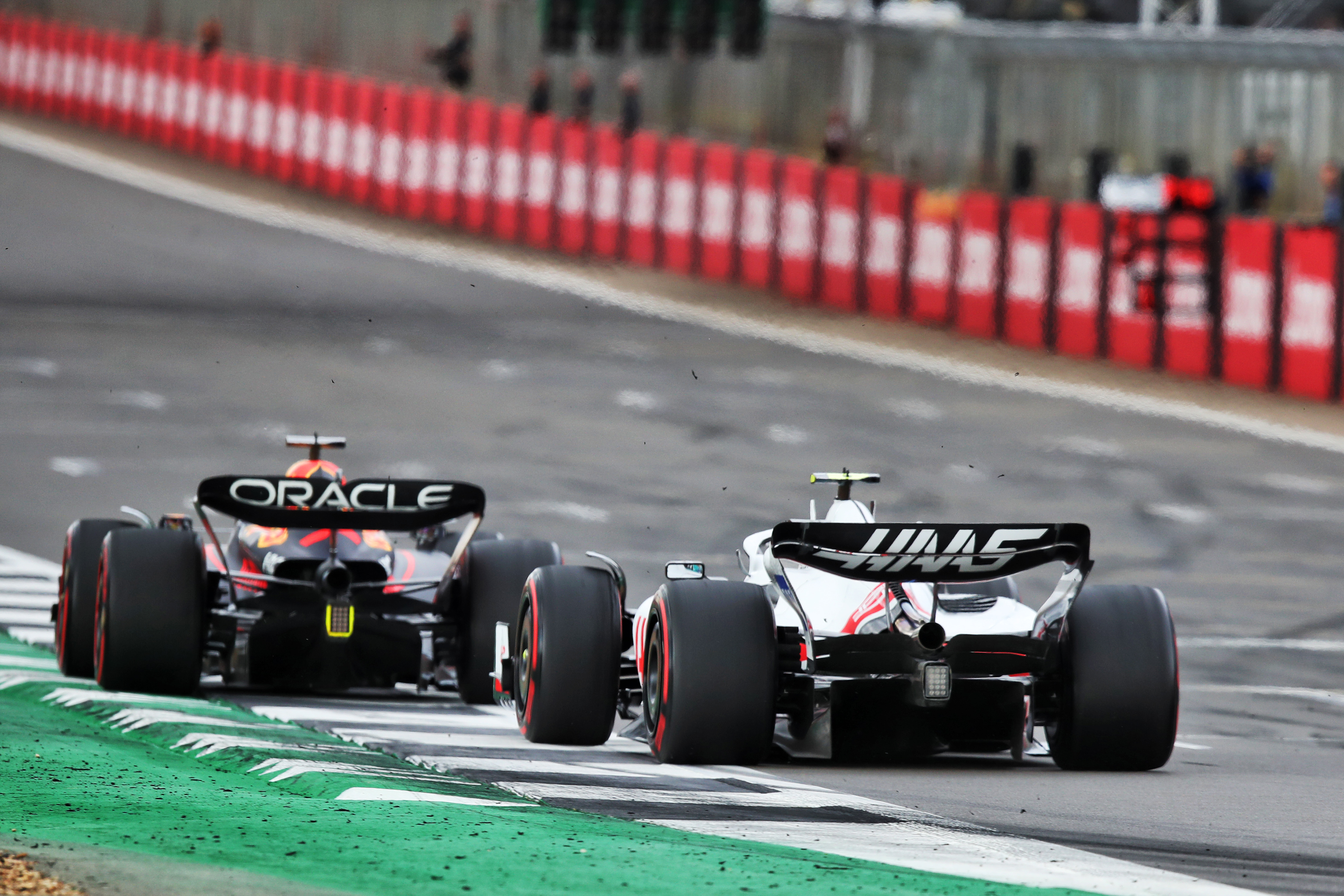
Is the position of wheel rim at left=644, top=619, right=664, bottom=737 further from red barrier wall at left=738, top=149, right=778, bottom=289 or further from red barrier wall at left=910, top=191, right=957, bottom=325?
red barrier wall at left=738, top=149, right=778, bottom=289

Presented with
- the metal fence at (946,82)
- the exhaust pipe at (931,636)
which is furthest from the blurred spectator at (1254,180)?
the exhaust pipe at (931,636)

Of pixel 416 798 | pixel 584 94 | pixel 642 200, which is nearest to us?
pixel 416 798

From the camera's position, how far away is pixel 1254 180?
32750 millimetres

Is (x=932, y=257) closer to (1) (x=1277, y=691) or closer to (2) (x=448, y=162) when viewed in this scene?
(2) (x=448, y=162)

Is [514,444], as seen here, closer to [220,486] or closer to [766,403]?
[766,403]

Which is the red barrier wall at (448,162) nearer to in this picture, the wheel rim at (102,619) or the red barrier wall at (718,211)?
the red barrier wall at (718,211)

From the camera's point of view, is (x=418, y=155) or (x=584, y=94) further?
(x=584, y=94)

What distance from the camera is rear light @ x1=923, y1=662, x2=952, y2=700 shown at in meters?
9.71

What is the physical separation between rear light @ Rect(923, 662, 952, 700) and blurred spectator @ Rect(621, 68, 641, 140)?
27.5m

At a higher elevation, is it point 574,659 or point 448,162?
point 448,162

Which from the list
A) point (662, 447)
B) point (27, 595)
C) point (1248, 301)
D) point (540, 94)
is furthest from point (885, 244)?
point (27, 595)

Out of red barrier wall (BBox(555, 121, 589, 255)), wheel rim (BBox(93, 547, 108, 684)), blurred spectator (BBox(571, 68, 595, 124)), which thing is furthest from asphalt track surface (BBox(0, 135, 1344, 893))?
blurred spectator (BBox(571, 68, 595, 124))

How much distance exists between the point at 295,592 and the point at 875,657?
3.59 metres

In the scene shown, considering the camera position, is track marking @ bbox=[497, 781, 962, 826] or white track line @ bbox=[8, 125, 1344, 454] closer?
track marking @ bbox=[497, 781, 962, 826]
